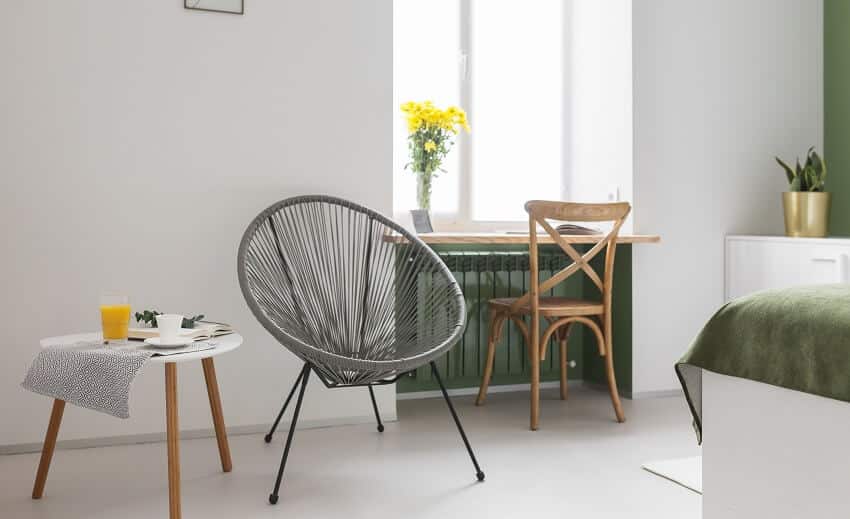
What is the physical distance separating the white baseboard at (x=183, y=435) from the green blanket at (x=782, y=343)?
1.58 metres

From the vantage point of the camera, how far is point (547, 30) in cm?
394

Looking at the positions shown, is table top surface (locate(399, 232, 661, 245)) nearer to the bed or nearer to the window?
the window

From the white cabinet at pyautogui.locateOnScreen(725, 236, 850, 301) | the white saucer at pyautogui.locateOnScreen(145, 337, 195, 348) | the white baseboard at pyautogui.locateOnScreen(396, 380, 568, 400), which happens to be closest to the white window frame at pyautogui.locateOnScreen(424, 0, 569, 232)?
the white baseboard at pyautogui.locateOnScreen(396, 380, 568, 400)

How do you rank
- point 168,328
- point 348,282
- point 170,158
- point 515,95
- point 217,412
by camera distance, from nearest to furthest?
1. point 168,328
2. point 217,412
3. point 170,158
4. point 348,282
5. point 515,95

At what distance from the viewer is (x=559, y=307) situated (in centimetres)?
308

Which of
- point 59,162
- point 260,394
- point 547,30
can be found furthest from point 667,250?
point 59,162

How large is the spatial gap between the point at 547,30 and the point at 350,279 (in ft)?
5.79

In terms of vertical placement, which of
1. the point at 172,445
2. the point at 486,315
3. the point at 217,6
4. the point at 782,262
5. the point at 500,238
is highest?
the point at 217,6

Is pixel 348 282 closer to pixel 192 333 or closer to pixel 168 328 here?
pixel 192 333

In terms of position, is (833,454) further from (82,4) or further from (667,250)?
(82,4)

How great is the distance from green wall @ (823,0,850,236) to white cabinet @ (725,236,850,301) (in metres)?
0.60

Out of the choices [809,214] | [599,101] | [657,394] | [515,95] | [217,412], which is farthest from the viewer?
[515,95]

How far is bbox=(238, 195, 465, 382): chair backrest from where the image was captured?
265 cm

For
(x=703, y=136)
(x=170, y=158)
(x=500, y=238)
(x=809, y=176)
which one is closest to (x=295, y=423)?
→ (x=170, y=158)
